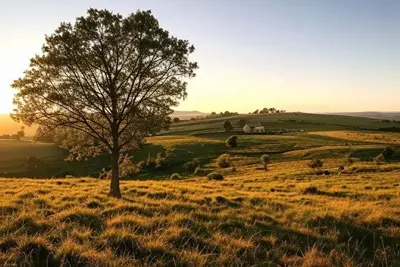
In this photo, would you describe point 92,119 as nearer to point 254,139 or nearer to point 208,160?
point 208,160

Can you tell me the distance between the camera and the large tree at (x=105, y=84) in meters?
26.3

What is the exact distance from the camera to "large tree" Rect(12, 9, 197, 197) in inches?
1035

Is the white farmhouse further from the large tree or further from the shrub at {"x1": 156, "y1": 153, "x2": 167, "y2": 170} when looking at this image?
the large tree

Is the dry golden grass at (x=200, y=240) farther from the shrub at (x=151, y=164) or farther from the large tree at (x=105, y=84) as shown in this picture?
the shrub at (x=151, y=164)

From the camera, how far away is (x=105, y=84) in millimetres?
27812

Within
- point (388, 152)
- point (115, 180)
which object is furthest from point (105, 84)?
point (388, 152)

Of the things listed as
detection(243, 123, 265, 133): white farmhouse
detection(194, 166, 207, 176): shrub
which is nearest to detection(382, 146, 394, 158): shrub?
detection(194, 166, 207, 176): shrub

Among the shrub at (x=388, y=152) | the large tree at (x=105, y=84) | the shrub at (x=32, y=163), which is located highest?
the large tree at (x=105, y=84)

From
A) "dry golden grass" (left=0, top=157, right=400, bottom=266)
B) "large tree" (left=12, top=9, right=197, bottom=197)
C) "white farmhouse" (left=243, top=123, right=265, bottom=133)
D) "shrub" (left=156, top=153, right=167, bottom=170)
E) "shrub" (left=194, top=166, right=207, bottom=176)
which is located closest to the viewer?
"dry golden grass" (left=0, top=157, right=400, bottom=266)

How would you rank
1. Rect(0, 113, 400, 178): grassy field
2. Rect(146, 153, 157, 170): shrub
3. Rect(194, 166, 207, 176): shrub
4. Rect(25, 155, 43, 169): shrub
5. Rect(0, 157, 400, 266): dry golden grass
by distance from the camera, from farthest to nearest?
Rect(25, 155, 43, 169): shrub
Rect(0, 113, 400, 178): grassy field
Rect(146, 153, 157, 170): shrub
Rect(194, 166, 207, 176): shrub
Rect(0, 157, 400, 266): dry golden grass

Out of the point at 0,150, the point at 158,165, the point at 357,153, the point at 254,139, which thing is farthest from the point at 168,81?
the point at 0,150

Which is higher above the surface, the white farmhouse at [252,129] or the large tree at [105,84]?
the large tree at [105,84]

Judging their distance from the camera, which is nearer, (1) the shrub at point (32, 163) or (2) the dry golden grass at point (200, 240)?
Result: (2) the dry golden grass at point (200, 240)

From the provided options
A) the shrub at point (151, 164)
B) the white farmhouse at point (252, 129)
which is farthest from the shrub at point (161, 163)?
the white farmhouse at point (252, 129)
